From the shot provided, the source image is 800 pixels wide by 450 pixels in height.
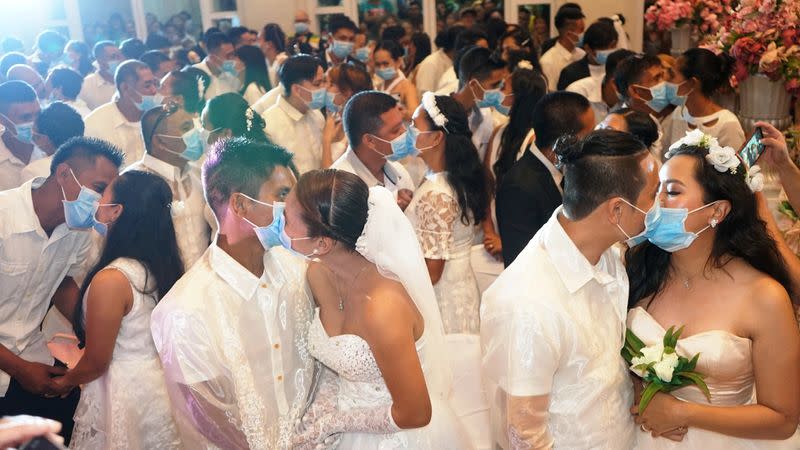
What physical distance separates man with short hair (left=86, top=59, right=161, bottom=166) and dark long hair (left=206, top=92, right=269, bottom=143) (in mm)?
1337

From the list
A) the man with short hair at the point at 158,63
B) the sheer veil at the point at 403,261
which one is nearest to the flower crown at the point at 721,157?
the sheer veil at the point at 403,261

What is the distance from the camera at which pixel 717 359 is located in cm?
208

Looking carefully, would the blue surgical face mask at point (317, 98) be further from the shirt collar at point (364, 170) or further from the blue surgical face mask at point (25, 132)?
the blue surgical face mask at point (25, 132)

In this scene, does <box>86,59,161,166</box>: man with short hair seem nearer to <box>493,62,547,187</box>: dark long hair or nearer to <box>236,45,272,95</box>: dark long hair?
<box>236,45,272,95</box>: dark long hair

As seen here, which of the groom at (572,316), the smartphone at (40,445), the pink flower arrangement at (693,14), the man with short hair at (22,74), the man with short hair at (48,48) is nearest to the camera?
the smartphone at (40,445)

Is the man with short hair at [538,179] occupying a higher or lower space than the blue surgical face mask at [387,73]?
higher

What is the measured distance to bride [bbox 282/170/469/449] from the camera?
197 cm

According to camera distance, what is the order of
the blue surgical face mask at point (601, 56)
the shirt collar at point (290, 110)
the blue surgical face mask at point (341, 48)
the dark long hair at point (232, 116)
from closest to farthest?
1. the dark long hair at point (232, 116)
2. the shirt collar at point (290, 110)
3. the blue surgical face mask at point (601, 56)
4. the blue surgical face mask at point (341, 48)

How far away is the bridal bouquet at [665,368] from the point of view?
201 centimetres

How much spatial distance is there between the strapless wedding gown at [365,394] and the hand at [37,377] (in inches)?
47.8

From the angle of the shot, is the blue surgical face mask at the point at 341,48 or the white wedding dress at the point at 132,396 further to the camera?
the blue surgical face mask at the point at 341,48

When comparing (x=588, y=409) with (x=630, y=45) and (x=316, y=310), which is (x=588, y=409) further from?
(x=630, y=45)

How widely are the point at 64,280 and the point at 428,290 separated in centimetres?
181

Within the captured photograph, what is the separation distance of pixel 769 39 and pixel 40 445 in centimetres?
359
